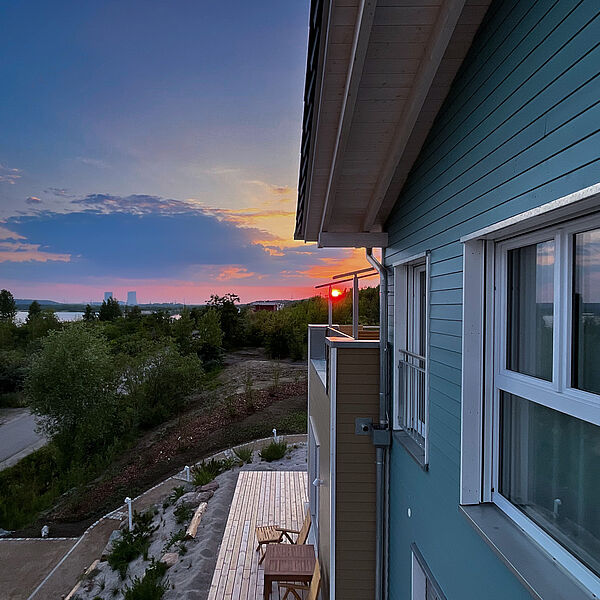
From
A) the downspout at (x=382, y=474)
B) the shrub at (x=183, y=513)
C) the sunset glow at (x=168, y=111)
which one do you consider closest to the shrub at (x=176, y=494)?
the shrub at (x=183, y=513)

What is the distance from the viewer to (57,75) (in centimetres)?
1458

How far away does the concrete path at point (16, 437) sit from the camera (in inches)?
622

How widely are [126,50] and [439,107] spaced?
1273cm

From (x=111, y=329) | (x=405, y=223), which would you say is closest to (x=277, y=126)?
(x=405, y=223)

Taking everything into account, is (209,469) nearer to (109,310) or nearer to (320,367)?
(320,367)

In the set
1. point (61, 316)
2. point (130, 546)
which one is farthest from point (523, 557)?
point (61, 316)

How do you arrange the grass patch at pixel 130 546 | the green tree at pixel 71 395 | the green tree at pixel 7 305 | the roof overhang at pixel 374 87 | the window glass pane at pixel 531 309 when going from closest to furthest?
the window glass pane at pixel 531 309 < the roof overhang at pixel 374 87 < the grass patch at pixel 130 546 < the green tree at pixel 71 395 < the green tree at pixel 7 305

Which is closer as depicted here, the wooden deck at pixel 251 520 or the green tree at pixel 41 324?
the wooden deck at pixel 251 520

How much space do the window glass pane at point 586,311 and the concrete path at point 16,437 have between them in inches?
701

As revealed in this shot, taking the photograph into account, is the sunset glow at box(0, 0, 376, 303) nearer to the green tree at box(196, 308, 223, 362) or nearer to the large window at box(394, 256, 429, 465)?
the large window at box(394, 256, 429, 465)

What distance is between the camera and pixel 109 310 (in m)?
42.7

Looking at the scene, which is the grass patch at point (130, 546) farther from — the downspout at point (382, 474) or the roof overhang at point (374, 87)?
the roof overhang at point (374, 87)

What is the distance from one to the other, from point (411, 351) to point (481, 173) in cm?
187

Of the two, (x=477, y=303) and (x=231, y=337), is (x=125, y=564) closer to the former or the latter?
(x=477, y=303)
